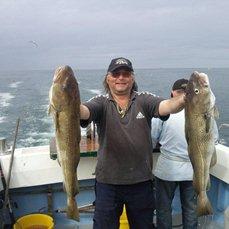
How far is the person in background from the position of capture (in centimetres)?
530

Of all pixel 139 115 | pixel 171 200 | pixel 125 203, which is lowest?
pixel 171 200

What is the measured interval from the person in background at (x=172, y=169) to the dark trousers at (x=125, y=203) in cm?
102

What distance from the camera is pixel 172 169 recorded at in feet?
17.5

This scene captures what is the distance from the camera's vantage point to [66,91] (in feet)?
10.9

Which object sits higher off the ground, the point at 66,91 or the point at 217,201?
the point at 66,91

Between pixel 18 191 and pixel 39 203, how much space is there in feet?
1.26

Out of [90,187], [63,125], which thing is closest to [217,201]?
[90,187]

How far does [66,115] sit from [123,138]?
37.2 inches

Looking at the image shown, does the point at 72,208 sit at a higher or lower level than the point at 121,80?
lower

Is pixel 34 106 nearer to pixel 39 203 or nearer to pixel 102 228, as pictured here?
pixel 39 203

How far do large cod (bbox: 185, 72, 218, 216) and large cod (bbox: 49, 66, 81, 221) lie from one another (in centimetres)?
96

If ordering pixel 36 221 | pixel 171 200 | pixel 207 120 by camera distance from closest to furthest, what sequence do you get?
pixel 207 120 < pixel 171 200 < pixel 36 221

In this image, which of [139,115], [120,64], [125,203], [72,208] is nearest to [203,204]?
[125,203]

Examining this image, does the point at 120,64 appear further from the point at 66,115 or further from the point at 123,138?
the point at 66,115
